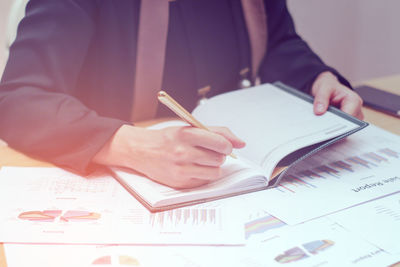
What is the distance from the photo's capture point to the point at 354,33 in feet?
8.50

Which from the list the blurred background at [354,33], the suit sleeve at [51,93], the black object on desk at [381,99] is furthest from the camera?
the blurred background at [354,33]

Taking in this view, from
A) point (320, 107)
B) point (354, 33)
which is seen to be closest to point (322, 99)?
point (320, 107)

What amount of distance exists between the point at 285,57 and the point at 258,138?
19.1 inches

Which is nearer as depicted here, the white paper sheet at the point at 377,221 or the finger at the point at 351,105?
the white paper sheet at the point at 377,221

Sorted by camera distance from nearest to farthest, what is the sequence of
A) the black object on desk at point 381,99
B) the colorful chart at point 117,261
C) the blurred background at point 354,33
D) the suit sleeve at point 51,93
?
the colorful chart at point 117,261 < the suit sleeve at point 51,93 < the black object on desk at point 381,99 < the blurred background at point 354,33

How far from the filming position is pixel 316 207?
26.8 inches

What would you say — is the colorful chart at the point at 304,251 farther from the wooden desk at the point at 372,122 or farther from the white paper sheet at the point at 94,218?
the wooden desk at the point at 372,122

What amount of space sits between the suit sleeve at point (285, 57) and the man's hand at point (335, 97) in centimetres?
6

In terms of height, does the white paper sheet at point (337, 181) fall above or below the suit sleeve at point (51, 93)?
below

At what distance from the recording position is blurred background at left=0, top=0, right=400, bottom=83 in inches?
93.1

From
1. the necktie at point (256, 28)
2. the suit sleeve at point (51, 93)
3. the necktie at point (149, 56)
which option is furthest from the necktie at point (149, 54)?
the necktie at point (256, 28)

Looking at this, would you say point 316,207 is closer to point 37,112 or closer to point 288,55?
point 37,112

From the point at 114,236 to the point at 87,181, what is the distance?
0.19 m

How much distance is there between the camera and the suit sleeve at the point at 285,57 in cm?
115
